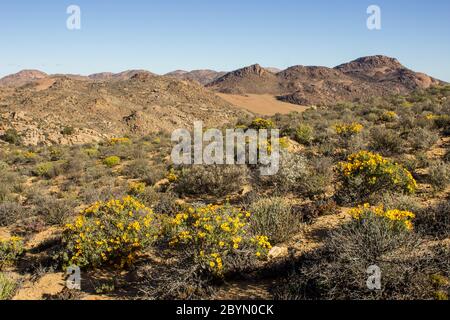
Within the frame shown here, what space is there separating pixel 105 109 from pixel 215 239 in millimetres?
35905

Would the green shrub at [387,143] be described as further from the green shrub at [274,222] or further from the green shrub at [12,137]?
the green shrub at [12,137]

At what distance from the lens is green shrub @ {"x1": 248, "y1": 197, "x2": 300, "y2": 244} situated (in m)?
6.10

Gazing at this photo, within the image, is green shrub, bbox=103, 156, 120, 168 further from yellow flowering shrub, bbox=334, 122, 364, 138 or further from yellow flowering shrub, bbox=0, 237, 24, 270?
yellow flowering shrub, bbox=334, 122, 364, 138

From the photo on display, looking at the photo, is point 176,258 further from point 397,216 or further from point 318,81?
point 318,81

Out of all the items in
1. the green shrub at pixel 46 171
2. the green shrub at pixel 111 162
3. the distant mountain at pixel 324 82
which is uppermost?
the distant mountain at pixel 324 82

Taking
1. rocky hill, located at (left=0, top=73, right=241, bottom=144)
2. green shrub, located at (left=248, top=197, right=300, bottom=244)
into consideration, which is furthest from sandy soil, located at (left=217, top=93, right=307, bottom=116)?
green shrub, located at (left=248, top=197, right=300, bottom=244)

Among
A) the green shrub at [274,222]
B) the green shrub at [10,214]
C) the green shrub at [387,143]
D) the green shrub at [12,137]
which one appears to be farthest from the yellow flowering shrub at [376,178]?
Result: the green shrub at [12,137]

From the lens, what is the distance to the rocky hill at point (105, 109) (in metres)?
29.4

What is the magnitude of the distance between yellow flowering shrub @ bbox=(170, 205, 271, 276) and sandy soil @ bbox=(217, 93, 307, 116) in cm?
4592

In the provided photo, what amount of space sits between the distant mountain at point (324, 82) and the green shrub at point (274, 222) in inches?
2171

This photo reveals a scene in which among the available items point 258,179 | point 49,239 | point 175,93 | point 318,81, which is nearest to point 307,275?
point 258,179

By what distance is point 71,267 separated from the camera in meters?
5.88

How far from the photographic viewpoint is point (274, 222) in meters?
6.22

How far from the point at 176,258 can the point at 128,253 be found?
874 mm
